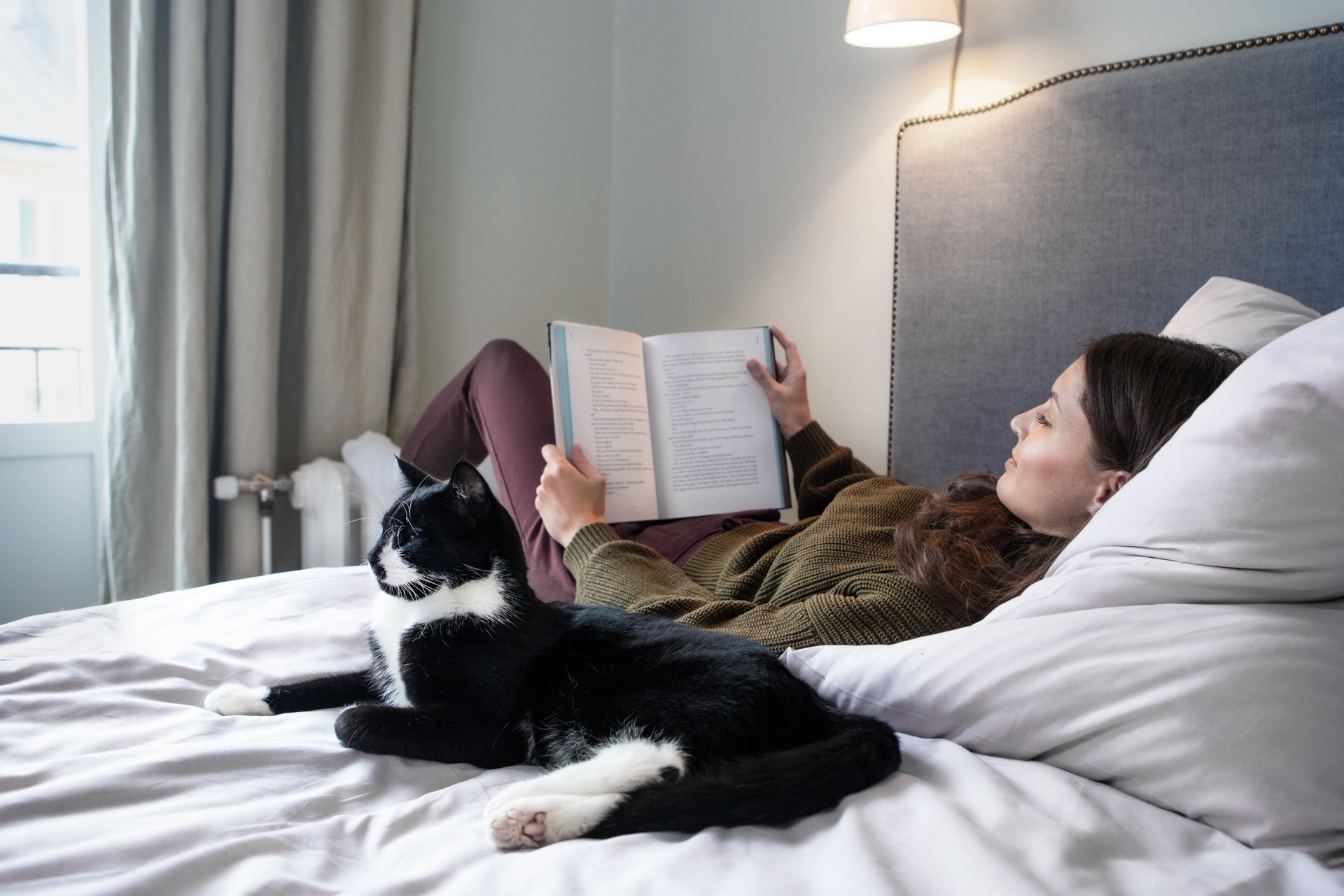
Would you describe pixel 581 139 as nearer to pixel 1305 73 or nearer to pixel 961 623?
pixel 1305 73

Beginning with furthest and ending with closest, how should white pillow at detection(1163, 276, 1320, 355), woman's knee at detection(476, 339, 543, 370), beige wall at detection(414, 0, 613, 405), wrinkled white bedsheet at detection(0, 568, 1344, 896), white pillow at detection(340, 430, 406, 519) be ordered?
beige wall at detection(414, 0, 613, 405) < white pillow at detection(340, 430, 406, 519) < woman's knee at detection(476, 339, 543, 370) < white pillow at detection(1163, 276, 1320, 355) < wrinkled white bedsheet at detection(0, 568, 1344, 896)

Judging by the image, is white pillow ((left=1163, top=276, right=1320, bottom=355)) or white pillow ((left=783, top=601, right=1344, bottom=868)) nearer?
white pillow ((left=783, top=601, right=1344, bottom=868))

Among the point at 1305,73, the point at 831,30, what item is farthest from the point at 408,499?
the point at 831,30

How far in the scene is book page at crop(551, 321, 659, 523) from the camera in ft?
4.50

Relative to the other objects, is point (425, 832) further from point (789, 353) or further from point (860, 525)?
point (789, 353)

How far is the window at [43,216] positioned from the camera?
179 cm

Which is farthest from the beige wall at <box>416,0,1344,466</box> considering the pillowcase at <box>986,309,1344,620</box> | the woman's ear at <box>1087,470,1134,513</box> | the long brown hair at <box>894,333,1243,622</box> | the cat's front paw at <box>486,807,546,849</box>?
the cat's front paw at <box>486,807,546,849</box>

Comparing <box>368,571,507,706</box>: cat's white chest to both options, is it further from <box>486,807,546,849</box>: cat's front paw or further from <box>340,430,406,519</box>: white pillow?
<box>340,430,406,519</box>: white pillow

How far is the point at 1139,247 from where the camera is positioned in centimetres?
139

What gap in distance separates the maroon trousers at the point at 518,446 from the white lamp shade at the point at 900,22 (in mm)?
829

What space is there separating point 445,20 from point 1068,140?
1.58m

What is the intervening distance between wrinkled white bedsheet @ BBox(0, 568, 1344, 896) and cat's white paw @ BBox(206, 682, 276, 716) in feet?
0.05

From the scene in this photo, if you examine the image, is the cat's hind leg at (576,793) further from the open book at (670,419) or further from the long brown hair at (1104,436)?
the open book at (670,419)

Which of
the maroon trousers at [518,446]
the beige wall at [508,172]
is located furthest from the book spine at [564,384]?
the beige wall at [508,172]
